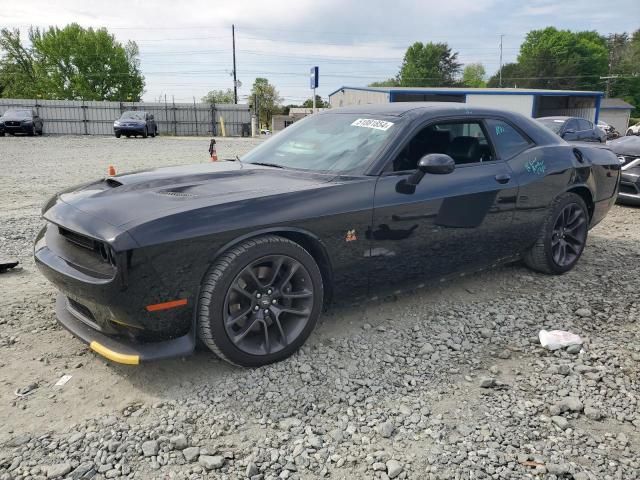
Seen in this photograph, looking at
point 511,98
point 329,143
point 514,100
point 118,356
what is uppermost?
point 511,98

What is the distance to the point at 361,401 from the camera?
2.77 meters

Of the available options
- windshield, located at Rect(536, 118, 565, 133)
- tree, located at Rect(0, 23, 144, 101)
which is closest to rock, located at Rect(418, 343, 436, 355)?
Answer: windshield, located at Rect(536, 118, 565, 133)

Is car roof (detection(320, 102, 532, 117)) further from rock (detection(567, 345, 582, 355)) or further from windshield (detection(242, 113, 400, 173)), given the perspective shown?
rock (detection(567, 345, 582, 355))

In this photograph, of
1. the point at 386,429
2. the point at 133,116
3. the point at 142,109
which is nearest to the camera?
the point at 386,429

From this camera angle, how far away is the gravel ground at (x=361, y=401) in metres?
2.29

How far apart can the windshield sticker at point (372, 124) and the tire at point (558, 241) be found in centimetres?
174

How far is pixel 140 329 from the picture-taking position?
266cm

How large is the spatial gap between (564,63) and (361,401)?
97.8 m

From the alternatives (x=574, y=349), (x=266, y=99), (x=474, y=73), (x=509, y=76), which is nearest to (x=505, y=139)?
(x=574, y=349)

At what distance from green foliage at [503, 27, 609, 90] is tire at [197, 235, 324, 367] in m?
95.4

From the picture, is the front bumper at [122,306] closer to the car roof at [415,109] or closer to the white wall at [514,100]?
the car roof at [415,109]

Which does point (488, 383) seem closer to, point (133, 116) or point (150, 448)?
point (150, 448)

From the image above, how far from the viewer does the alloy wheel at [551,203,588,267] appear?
182 inches

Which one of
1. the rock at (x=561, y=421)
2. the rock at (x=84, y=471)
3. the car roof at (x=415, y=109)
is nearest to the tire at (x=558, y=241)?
the car roof at (x=415, y=109)
